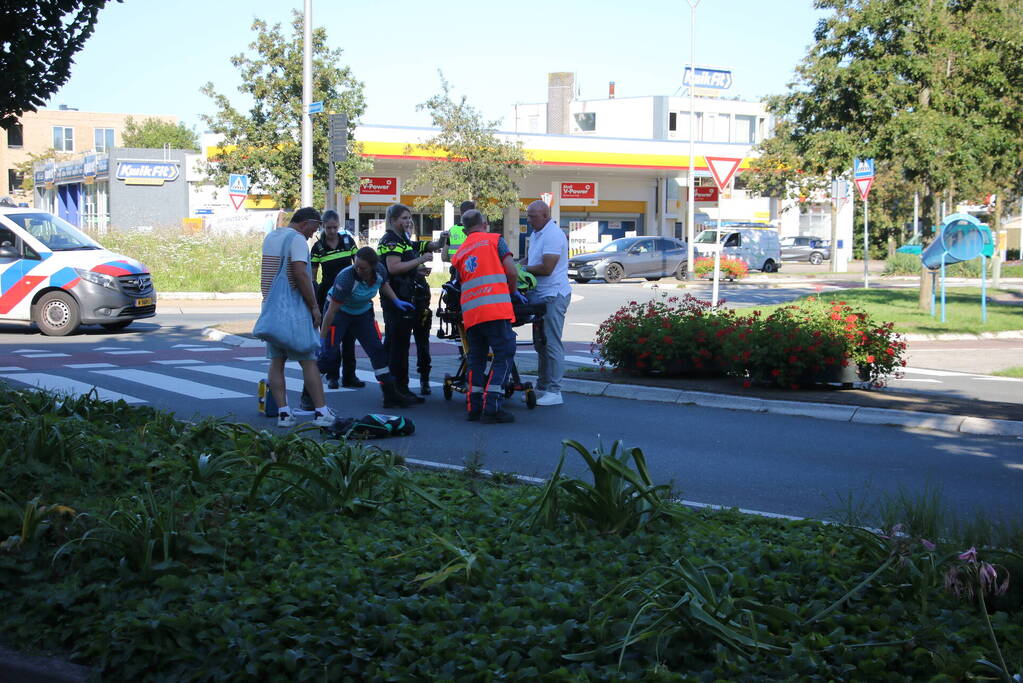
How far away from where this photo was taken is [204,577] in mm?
4301

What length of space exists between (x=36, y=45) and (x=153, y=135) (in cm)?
8421

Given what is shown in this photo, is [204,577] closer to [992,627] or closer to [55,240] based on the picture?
[992,627]

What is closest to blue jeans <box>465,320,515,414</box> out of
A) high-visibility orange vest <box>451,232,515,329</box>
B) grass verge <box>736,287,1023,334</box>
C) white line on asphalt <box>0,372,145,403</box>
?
high-visibility orange vest <box>451,232,515,329</box>

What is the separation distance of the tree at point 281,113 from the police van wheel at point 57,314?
17.0 m

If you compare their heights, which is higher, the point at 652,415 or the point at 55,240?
the point at 55,240

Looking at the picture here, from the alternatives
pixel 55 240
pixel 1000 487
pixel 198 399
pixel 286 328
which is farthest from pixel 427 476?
pixel 55 240

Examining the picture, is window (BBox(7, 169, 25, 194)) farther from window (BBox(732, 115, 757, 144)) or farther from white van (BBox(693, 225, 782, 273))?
white van (BBox(693, 225, 782, 273))

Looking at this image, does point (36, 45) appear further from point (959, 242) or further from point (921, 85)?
point (921, 85)

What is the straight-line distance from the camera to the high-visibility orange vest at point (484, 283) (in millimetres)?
9531

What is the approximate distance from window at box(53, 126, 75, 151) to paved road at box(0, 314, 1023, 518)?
80583 millimetres

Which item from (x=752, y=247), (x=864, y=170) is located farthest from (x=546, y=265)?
(x=752, y=247)

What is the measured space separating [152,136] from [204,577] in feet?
291

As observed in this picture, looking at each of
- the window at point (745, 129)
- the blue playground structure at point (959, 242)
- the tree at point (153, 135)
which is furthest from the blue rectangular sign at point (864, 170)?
the tree at point (153, 135)

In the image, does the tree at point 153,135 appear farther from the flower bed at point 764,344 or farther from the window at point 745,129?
the flower bed at point 764,344
